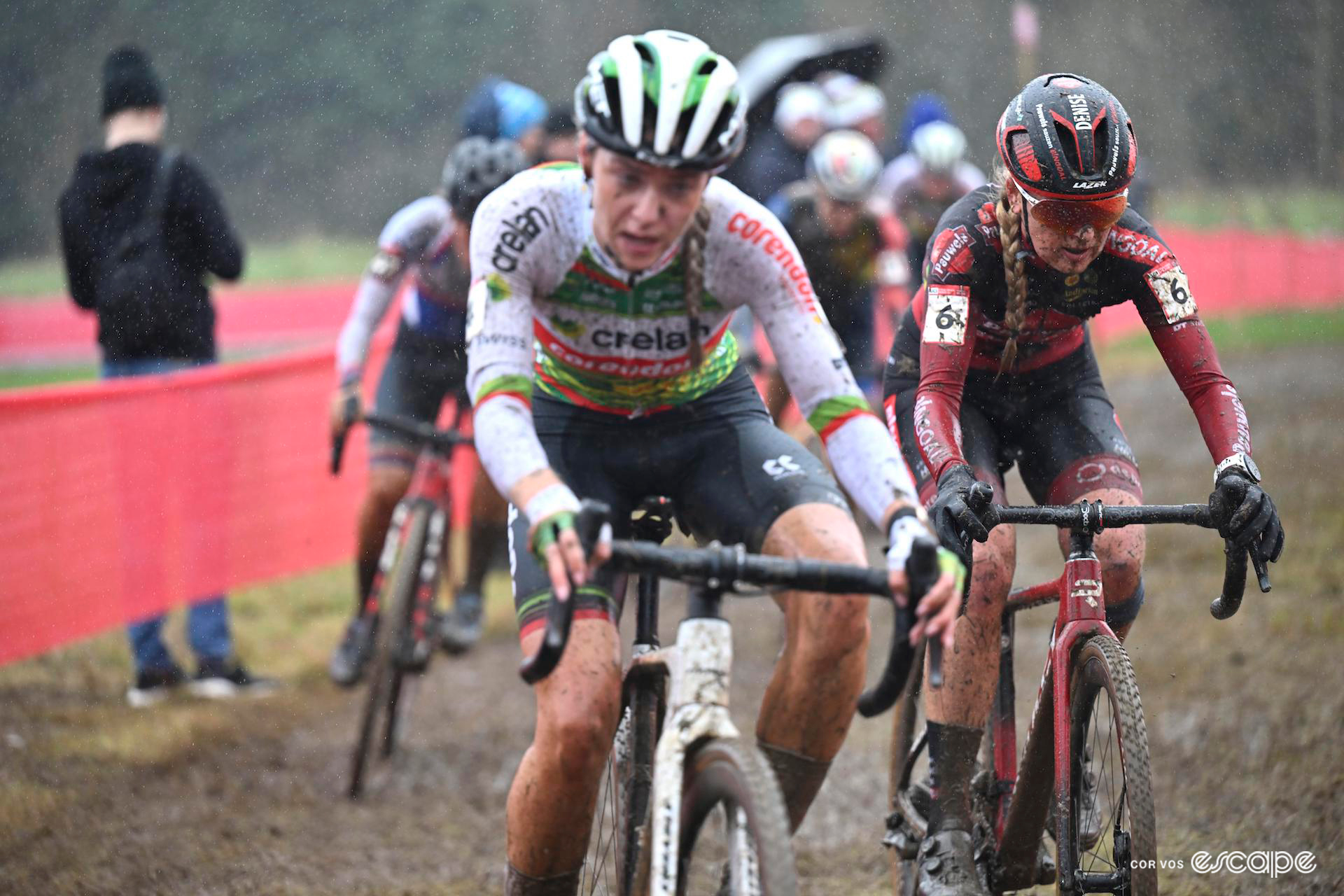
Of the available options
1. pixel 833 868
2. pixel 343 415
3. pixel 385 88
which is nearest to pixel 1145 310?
pixel 833 868

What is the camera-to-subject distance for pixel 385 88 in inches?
1288

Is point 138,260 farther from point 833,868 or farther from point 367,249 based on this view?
point 367,249

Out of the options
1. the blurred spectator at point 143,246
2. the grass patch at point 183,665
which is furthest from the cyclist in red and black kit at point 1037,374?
the blurred spectator at point 143,246

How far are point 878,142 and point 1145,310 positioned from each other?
28.7 ft

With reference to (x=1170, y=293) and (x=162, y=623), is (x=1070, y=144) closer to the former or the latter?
(x=1170, y=293)

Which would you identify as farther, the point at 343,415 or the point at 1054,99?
the point at 343,415

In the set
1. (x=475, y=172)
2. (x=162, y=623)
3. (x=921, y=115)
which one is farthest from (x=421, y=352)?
(x=921, y=115)

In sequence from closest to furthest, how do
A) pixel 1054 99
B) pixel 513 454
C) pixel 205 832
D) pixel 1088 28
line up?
pixel 513 454 < pixel 1054 99 < pixel 205 832 < pixel 1088 28

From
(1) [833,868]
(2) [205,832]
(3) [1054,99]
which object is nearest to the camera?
(3) [1054,99]

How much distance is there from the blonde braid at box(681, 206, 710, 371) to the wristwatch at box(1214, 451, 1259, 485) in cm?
141

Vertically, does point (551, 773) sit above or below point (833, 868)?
above

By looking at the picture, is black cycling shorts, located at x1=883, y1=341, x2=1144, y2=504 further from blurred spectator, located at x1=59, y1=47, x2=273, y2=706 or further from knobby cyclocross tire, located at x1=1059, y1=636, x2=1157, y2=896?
blurred spectator, located at x1=59, y1=47, x2=273, y2=706

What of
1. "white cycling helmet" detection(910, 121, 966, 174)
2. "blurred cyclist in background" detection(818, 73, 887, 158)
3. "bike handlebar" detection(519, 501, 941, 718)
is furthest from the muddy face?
"blurred cyclist in background" detection(818, 73, 887, 158)

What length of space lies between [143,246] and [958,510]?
16.3 feet
